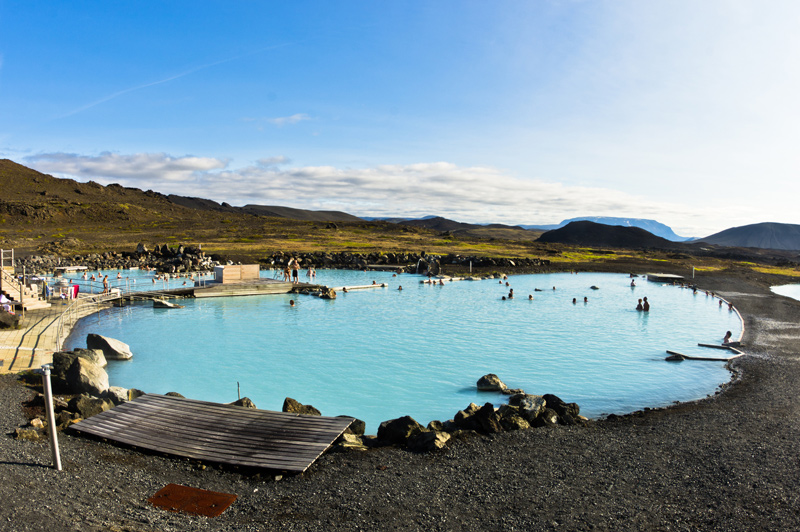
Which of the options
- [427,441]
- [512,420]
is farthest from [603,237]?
[427,441]

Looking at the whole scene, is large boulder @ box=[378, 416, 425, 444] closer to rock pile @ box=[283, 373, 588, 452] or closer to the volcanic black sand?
rock pile @ box=[283, 373, 588, 452]

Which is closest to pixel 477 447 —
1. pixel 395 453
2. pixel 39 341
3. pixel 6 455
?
pixel 395 453

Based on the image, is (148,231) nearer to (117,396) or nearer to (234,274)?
(234,274)

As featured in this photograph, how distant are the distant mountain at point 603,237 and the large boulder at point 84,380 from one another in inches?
5163

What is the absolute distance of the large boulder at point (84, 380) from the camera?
39.2 feet

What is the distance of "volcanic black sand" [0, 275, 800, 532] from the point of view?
6695 mm

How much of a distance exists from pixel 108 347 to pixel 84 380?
236 inches

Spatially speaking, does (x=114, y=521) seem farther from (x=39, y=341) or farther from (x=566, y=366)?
(x=566, y=366)

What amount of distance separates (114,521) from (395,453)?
4786 mm

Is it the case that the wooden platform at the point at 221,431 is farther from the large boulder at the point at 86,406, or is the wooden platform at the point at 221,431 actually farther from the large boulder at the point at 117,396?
the large boulder at the point at 117,396

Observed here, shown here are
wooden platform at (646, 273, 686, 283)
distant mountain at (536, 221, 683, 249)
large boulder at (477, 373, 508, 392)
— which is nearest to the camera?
large boulder at (477, 373, 508, 392)

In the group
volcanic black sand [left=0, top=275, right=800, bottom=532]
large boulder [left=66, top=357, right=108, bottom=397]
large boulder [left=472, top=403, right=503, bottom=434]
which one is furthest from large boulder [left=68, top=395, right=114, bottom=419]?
large boulder [left=472, top=403, right=503, bottom=434]

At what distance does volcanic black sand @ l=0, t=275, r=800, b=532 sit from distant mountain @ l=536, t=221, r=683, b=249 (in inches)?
5055

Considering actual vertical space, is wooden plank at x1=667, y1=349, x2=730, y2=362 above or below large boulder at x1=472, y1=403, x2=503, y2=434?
below
